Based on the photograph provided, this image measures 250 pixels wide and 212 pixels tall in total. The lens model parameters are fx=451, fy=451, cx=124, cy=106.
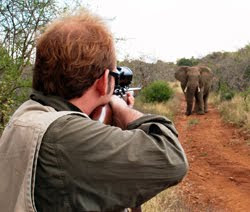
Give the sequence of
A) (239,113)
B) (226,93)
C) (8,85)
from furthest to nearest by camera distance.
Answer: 1. (226,93)
2. (239,113)
3. (8,85)

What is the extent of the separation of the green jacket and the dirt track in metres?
4.17

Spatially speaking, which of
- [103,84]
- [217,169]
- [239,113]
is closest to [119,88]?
[103,84]

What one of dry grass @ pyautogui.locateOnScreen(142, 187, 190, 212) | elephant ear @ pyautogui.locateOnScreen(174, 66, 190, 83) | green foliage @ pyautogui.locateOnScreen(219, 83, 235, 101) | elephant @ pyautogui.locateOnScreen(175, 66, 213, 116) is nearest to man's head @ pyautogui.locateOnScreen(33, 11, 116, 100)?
dry grass @ pyautogui.locateOnScreen(142, 187, 190, 212)

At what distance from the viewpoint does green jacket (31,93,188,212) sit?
4.52ft

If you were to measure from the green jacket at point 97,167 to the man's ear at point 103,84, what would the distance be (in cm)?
17

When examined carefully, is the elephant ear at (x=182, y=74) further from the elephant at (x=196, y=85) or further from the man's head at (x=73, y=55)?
the man's head at (x=73, y=55)

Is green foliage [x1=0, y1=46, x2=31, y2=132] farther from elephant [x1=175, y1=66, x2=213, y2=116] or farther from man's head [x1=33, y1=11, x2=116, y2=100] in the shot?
elephant [x1=175, y1=66, x2=213, y2=116]

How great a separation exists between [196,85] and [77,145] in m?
16.4

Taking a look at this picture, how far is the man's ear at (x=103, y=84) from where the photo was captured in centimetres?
158

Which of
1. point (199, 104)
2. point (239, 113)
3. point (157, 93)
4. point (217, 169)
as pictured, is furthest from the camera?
point (157, 93)

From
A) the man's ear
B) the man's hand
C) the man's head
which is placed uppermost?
the man's head

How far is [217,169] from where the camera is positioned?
8.02 meters

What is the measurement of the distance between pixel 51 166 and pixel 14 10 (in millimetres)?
4911

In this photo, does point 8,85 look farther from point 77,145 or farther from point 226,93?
point 226,93
